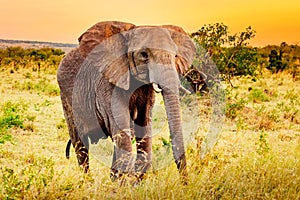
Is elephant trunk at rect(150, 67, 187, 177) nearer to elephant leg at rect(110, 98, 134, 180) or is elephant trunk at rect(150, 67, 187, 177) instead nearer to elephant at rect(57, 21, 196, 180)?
elephant at rect(57, 21, 196, 180)

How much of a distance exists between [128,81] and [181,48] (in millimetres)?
583

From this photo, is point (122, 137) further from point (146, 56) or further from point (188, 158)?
point (188, 158)

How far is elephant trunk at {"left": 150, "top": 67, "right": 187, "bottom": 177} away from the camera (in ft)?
12.4

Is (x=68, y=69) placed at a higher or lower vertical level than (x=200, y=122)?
higher

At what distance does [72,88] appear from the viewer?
506 cm

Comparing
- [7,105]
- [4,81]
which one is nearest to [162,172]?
[7,105]

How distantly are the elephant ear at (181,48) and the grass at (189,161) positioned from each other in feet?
2.94

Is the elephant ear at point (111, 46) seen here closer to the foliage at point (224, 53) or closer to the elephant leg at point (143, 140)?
the elephant leg at point (143, 140)

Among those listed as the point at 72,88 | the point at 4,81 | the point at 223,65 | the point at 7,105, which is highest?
the point at 72,88

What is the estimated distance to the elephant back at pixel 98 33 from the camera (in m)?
4.34

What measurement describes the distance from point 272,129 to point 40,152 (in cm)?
372

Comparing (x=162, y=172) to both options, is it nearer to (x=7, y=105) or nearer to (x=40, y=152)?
(x=40, y=152)

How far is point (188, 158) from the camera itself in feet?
16.7

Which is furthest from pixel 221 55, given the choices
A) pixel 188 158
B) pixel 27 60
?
pixel 27 60
